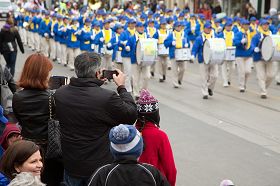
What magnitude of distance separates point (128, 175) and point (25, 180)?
0.63 metres

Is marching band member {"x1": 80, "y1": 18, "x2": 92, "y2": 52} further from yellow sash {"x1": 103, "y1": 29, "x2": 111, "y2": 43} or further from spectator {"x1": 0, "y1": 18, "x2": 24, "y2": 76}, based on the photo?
spectator {"x1": 0, "y1": 18, "x2": 24, "y2": 76}

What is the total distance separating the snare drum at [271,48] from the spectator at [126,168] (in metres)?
10.5

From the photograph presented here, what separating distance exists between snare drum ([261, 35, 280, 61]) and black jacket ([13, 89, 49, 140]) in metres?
9.56

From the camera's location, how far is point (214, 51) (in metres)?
13.8

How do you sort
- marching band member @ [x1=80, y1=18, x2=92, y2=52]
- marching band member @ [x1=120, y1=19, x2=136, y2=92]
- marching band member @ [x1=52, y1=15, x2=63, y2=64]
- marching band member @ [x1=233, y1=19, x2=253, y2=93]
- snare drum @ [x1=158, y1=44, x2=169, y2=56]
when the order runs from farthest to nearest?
marching band member @ [x1=52, y1=15, x2=63, y2=64]
marching band member @ [x1=80, y1=18, x2=92, y2=52]
snare drum @ [x1=158, y1=44, x2=169, y2=56]
marching band member @ [x1=233, y1=19, x2=253, y2=93]
marching band member @ [x1=120, y1=19, x2=136, y2=92]

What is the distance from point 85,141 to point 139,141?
3.53 feet

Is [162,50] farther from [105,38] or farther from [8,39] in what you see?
[8,39]

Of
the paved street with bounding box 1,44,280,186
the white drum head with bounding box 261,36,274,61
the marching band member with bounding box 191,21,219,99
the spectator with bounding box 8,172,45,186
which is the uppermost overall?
the spectator with bounding box 8,172,45,186

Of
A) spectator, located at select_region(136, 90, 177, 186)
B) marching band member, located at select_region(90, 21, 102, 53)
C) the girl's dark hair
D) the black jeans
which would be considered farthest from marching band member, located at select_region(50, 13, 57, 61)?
the girl's dark hair

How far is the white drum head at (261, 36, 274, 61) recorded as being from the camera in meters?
13.8

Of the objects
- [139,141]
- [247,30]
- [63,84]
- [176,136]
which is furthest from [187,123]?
[139,141]

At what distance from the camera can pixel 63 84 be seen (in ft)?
17.9

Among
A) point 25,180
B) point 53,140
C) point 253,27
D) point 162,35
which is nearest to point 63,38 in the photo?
point 162,35

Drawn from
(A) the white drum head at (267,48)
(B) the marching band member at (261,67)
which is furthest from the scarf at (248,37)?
(A) the white drum head at (267,48)
